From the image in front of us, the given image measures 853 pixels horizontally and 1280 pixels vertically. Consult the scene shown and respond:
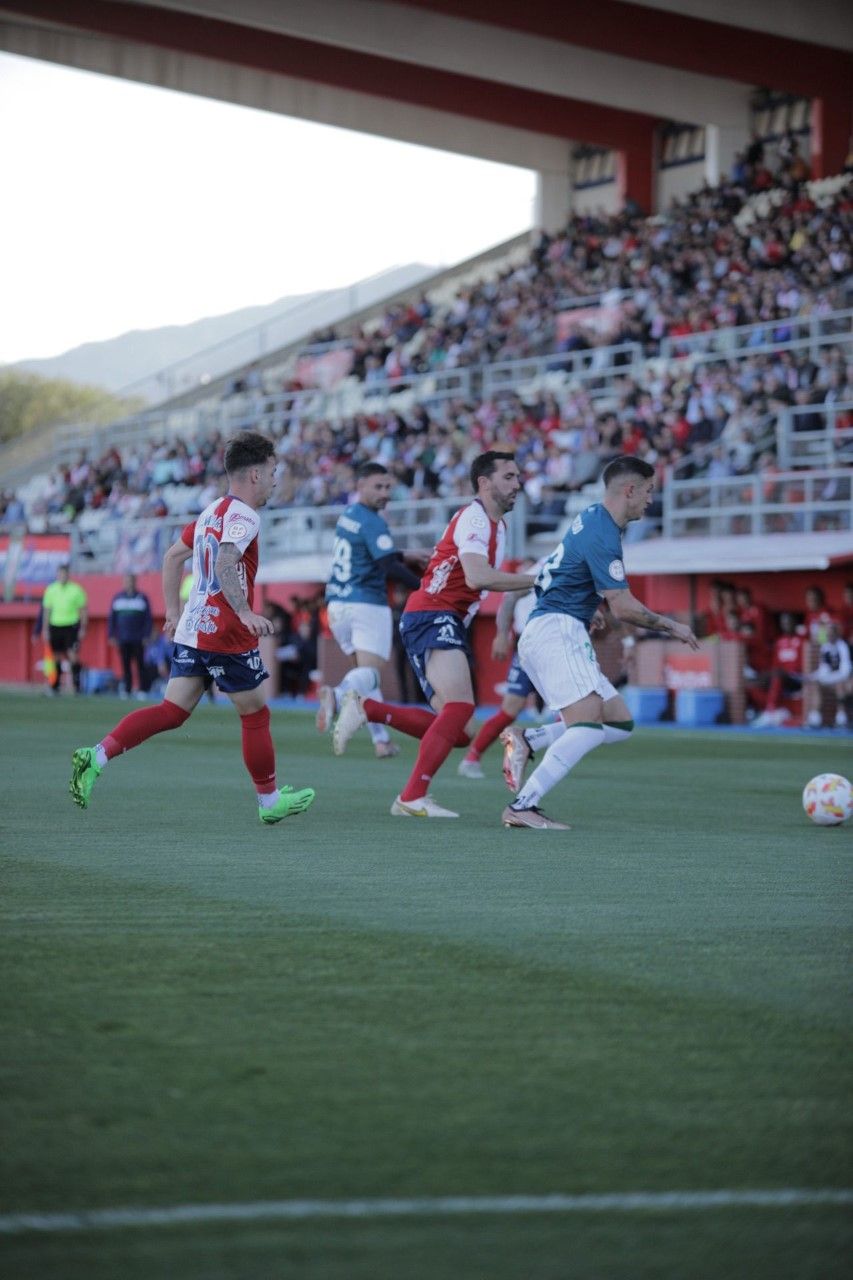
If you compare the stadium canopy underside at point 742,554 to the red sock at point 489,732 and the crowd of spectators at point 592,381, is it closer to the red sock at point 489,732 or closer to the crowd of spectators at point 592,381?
the crowd of spectators at point 592,381

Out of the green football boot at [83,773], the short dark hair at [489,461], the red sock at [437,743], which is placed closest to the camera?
the green football boot at [83,773]

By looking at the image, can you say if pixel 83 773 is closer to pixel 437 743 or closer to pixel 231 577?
pixel 231 577

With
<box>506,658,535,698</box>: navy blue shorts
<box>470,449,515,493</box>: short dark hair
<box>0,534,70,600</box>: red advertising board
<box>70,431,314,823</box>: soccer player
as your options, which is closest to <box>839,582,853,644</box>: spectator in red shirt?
<box>506,658,535,698</box>: navy blue shorts

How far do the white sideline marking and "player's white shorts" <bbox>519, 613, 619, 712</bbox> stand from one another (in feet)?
19.9

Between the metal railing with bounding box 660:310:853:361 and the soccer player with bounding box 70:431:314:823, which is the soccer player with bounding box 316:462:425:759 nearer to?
the soccer player with bounding box 70:431:314:823

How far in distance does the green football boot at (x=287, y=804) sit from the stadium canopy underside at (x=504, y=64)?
2664 cm

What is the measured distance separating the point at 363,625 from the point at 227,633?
5676 mm

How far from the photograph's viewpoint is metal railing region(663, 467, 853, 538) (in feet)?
74.3

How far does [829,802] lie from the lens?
31.7 feet

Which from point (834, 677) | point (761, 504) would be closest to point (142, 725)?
point (834, 677)

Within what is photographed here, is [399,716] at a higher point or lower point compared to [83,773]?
higher

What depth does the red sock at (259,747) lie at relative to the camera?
896cm

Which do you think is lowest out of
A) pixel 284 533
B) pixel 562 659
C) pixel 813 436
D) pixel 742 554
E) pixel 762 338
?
pixel 562 659

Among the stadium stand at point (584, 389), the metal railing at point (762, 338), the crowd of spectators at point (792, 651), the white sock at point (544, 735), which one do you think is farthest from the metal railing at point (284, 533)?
the white sock at point (544, 735)
